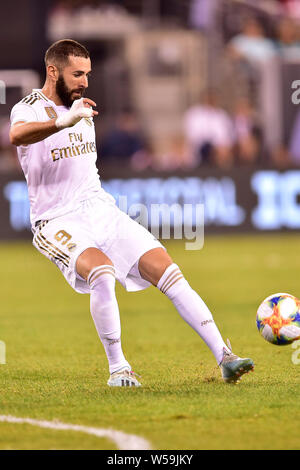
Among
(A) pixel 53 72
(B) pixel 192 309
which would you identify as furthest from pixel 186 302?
(A) pixel 53 72

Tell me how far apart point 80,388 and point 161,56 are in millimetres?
15723

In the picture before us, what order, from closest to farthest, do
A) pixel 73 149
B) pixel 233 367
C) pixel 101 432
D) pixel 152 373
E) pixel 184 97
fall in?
pixel 101 432 → pixel 233 367 → pixel 73 149 → pixel 152 373 → pixel 184 97

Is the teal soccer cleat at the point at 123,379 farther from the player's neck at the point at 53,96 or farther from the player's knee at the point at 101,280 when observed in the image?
the player's neck at the point at 53,96

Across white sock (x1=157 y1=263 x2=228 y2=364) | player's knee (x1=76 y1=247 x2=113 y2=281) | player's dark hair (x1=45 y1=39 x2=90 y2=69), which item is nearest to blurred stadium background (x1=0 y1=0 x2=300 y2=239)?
player's dark hair (x1=45 y1=39 x2=90 y2=69)

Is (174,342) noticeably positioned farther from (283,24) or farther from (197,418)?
(283,24)

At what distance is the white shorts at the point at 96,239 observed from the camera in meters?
6.59

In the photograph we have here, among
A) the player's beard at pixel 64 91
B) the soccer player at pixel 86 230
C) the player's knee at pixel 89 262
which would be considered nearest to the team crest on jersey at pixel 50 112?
the soccer player at pixel 86 230

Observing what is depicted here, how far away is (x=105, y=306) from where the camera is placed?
21.1 feet

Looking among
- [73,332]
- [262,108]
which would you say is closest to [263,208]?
[262,108]

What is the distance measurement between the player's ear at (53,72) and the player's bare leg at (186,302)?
1.27 m

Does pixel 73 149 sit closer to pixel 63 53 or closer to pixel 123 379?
pixel 63 53

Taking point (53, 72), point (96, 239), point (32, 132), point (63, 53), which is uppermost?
point (63, 53)

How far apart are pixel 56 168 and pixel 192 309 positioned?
1.27 meters

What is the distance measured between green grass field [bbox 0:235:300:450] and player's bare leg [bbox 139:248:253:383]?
0.66 feet
